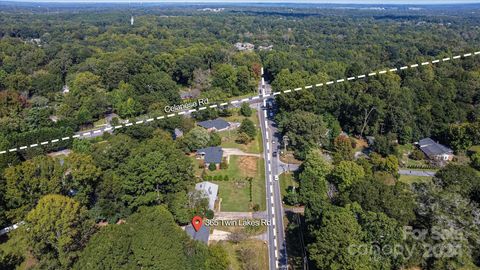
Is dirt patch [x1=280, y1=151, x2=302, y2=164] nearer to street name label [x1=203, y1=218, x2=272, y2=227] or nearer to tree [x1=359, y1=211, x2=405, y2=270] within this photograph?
street name label [x1=203, y1=218, x2=272, y2=227]

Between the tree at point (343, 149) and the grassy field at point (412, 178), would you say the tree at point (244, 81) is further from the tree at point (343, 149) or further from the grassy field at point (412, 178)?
the grassy field at point (412, 178)

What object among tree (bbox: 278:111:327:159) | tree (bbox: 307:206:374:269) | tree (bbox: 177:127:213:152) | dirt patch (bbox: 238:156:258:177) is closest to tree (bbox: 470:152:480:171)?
tree (bbox: 278:111:327:159)

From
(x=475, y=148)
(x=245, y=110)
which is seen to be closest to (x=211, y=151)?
(x=245, y=110)

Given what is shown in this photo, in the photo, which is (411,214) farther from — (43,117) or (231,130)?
(43,117)

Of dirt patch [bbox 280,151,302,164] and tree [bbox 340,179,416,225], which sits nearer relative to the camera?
tree [bbox 340,179,416,225]

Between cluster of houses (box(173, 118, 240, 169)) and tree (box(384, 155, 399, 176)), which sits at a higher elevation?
tree (box(384, 155, 399, 176))

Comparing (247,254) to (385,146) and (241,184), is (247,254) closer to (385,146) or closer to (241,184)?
(241,184)

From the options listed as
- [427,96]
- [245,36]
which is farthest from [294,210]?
[245,36]
